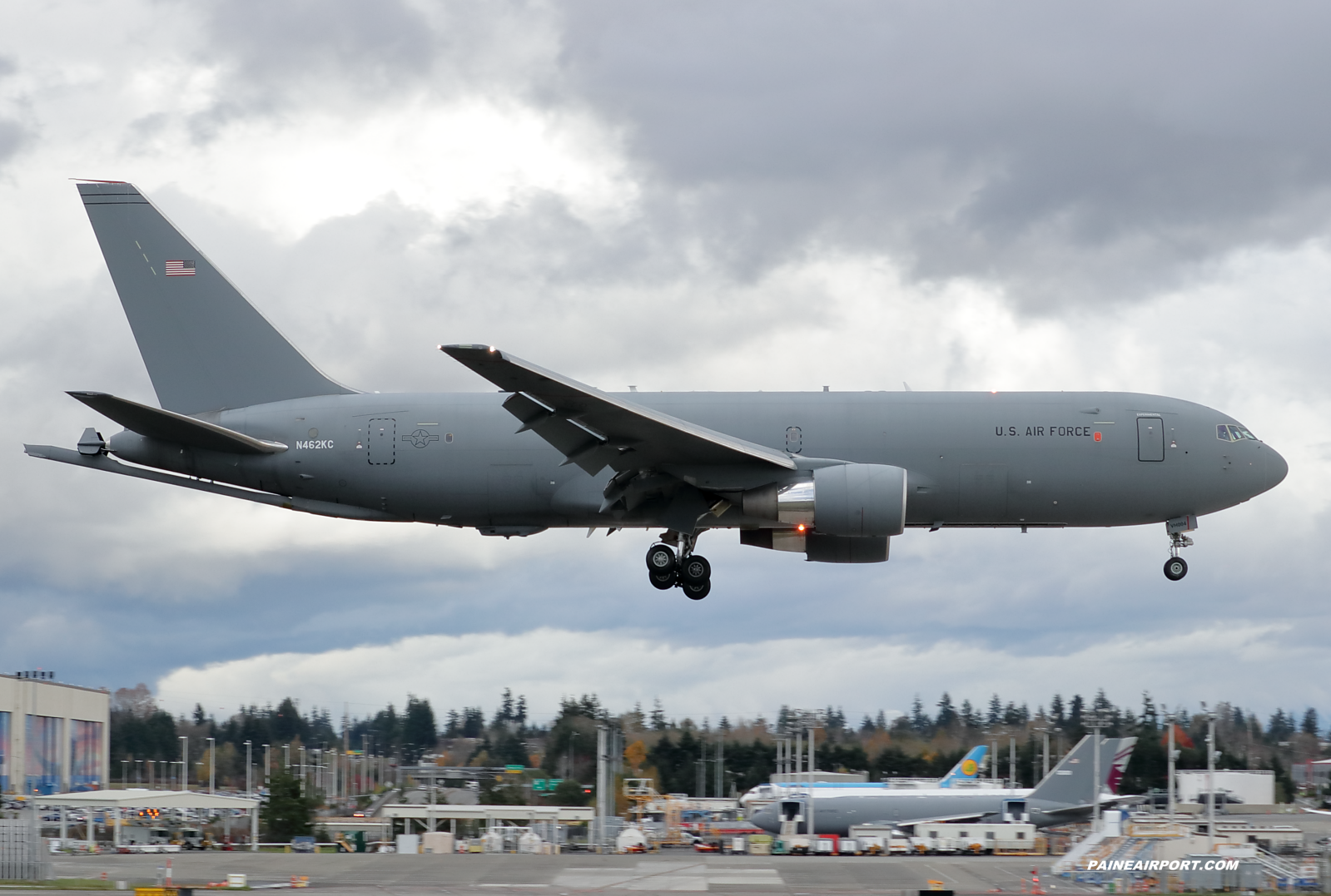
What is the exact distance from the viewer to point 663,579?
3491 centimetres

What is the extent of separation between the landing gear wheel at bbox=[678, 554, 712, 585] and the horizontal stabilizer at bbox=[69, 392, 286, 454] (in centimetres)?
1065

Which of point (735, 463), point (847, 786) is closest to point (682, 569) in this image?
point (735, 463)

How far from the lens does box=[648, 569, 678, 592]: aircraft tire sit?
3488 centimetres

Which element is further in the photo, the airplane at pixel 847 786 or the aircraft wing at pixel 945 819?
the airplane at pixel 847 786

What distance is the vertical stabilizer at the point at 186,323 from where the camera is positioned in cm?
3694

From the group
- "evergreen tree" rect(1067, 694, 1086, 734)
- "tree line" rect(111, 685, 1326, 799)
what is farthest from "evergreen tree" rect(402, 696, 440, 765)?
"evergreen tree" rect(1067, 694, 1086, 734)

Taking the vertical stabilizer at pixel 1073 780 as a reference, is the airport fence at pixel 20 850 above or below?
above

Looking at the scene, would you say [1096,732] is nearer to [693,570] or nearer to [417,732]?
[693,570]

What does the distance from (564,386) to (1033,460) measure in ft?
39.2

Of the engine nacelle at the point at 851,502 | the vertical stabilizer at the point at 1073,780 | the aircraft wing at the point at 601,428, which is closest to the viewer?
the aircraft wing at the point at 601,428

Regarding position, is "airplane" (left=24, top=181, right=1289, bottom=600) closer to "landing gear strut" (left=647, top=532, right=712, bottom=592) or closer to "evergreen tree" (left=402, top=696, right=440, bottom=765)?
"landing gear strut" (left=647, top=532, right=712, bottom=592)

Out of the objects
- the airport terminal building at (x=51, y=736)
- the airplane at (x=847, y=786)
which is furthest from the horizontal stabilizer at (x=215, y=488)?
the airport terminal building at (x=51, y=736)

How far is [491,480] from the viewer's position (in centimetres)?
3428

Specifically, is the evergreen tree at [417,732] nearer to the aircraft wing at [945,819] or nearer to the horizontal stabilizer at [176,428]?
the aircraft wing at [945,819]
